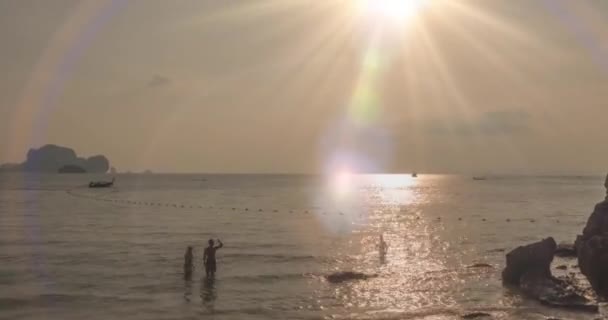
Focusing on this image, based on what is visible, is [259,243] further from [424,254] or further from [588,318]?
[588,318]

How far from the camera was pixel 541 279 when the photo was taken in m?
32.6

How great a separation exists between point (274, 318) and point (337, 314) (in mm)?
3186

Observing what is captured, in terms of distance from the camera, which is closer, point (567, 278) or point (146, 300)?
point (146, 300)

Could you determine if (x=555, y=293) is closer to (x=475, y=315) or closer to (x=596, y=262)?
(x=596, y=262)

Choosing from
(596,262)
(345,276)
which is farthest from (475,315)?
(345,276)

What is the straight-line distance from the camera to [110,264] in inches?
1678

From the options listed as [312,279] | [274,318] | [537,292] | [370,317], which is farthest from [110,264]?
[537,292]

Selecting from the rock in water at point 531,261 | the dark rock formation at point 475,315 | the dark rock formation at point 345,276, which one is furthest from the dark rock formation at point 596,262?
the dark rock formation at point 345,276

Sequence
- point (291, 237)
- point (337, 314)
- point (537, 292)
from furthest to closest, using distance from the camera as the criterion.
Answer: point (291, 237)
point (537, 292)
point (337, 314)

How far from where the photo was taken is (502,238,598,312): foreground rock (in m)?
28.9

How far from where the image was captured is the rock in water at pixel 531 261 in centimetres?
3334

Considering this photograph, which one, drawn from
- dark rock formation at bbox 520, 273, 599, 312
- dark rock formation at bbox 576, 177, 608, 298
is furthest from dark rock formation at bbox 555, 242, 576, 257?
dark rock formation at bbox 520, 273, 599, 312

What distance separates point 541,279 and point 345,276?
11.9 metres

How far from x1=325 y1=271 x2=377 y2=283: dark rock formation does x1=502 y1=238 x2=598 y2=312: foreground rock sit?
891 cm
